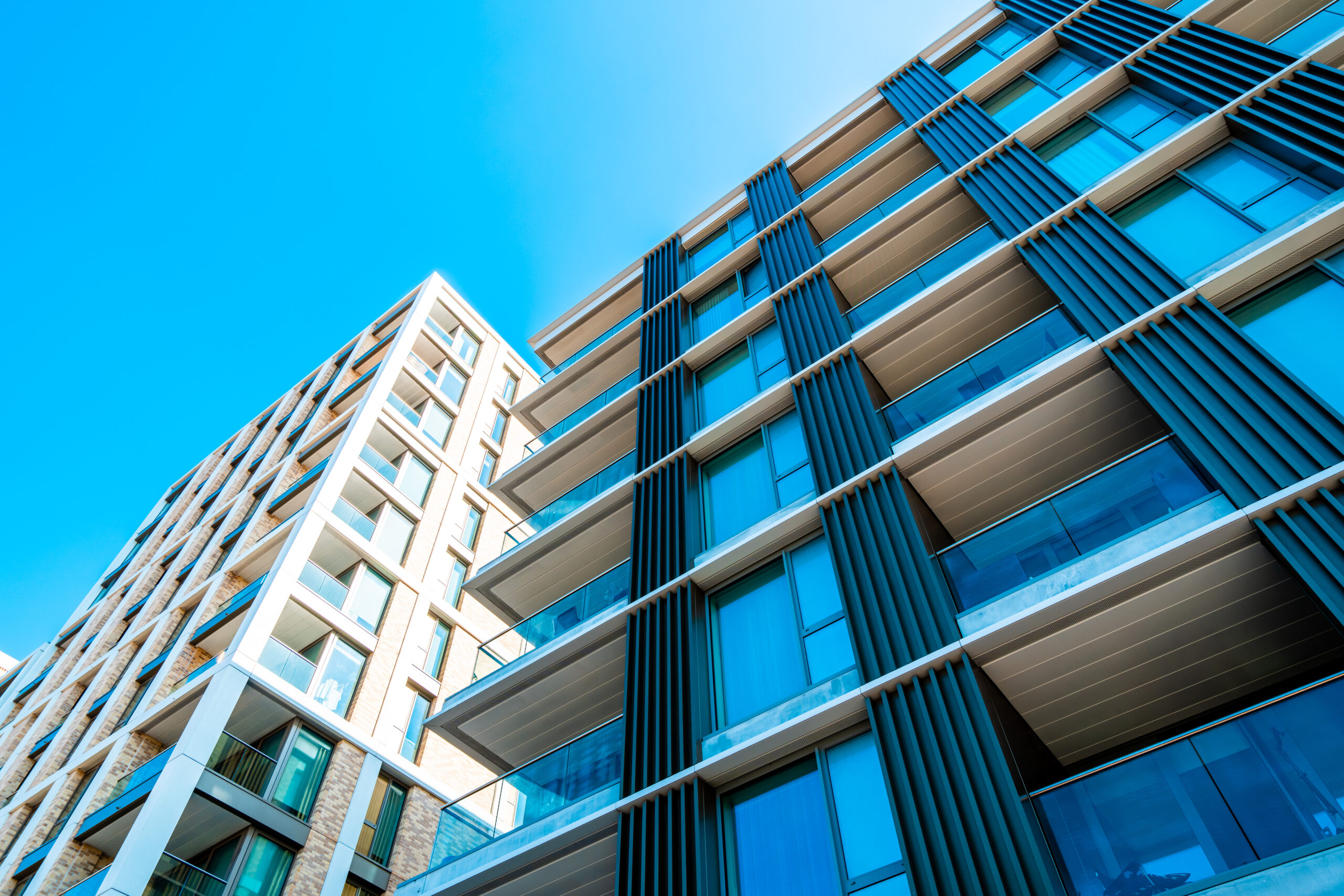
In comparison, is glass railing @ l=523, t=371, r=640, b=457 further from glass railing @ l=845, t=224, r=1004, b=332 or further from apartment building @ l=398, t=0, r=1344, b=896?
glass railing @ l=845, t=224, r=1004, b=332

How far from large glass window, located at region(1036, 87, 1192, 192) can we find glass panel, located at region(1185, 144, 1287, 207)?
1162 mm

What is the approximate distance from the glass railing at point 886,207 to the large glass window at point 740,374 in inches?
108

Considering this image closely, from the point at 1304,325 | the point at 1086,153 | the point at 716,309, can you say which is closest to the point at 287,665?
the point at 716,309

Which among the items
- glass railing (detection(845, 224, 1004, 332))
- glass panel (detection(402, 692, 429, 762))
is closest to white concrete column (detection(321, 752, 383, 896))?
glass panel (detection(402, 692, 429, 762))

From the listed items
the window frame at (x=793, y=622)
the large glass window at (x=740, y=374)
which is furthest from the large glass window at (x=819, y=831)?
the large glass window at (x=740, y=374)

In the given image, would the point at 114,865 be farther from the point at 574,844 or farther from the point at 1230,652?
the point at 1230,652

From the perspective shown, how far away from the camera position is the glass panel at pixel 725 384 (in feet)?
55.9

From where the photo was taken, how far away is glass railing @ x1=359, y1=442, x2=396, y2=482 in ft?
88.9

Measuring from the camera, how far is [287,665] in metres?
20.5

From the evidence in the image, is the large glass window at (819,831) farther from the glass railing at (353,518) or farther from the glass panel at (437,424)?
the glass panel at (437,424)

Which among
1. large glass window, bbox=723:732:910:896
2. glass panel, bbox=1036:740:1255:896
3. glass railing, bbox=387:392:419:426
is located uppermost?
glass railing, bbox=387:392:419:426

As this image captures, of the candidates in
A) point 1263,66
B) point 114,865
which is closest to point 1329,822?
point 1263,66

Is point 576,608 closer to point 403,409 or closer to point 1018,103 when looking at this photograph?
point 1018,103

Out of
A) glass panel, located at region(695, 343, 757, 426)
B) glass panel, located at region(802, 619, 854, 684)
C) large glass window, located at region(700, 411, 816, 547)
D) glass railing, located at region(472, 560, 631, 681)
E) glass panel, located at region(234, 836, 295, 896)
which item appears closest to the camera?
glass panel, located at region(802, 619, 854, 684)
